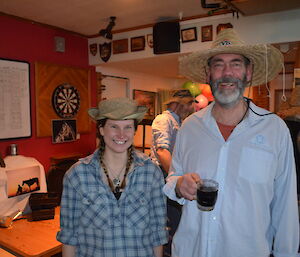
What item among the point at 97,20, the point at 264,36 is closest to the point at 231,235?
the point at 264,36

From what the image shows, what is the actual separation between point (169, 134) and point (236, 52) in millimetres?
1680

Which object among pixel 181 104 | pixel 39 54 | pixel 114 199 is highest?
pixel 39 54

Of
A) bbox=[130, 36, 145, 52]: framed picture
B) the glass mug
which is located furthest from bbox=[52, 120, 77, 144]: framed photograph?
the glass mug

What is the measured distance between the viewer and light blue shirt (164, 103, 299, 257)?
4.36 ft

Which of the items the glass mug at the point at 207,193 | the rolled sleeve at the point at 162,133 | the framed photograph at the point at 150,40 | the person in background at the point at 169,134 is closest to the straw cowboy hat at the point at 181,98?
the person in background at the point at 169,134

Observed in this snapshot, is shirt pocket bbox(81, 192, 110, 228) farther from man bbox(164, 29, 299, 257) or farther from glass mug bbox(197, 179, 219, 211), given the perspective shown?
glass mug bbox(197, 179, 219, 211)

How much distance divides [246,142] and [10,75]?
10.3ft

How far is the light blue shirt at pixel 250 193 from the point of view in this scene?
52.3 inches

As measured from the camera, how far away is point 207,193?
48.4 inches

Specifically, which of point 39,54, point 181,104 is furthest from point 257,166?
point 39,54

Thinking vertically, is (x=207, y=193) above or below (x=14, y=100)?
below

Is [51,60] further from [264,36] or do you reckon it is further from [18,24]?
[264,36]

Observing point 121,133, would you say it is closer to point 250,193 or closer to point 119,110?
point 119,110

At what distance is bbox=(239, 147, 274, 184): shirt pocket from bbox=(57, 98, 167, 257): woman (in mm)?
508
